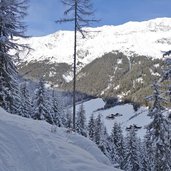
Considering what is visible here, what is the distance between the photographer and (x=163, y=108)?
3281cm

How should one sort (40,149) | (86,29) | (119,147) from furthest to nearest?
1. (119,147)
2. (86,29)
3. (40,149)

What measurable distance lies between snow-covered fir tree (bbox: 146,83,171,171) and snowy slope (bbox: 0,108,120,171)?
20523 mm

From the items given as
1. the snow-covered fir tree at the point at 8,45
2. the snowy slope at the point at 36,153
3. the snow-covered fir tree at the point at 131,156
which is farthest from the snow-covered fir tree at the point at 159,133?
the snow-covered fir tree at the point at 131,156

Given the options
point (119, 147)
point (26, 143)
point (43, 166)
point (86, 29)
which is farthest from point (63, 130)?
point (119, 147)

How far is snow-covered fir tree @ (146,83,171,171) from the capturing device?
1288 inches

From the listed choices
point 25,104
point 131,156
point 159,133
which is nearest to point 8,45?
point 159,133

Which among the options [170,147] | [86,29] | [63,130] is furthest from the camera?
[170,147]

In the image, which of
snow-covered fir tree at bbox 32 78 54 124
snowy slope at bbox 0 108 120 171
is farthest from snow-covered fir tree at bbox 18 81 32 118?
snowy slope at bbox 0 108 120 171

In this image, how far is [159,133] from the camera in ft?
111

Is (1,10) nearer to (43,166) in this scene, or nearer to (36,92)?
(43,166)

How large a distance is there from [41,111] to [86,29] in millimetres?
15703

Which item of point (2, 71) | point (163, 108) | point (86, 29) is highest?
point (86, 29)

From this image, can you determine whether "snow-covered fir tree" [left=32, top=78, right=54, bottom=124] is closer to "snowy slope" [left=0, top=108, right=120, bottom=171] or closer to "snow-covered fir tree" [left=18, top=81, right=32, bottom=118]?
"snow-covered fir tree" [left=18, top=81, right=32, bottom=118]

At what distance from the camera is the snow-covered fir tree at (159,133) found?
32719 mm
